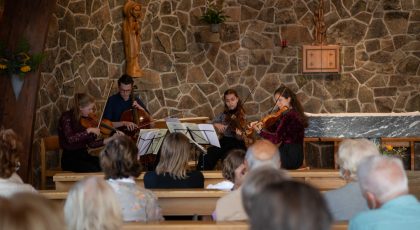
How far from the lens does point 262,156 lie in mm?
4086

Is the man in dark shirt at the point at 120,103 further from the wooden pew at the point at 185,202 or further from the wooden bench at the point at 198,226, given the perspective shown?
the wooden bench at the point at 198,226

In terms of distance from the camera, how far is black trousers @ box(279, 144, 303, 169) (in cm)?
766

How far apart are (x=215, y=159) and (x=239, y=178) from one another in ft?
12.4

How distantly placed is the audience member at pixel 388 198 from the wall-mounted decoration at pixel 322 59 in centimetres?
817

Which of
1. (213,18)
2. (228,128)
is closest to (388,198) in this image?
(228,128)

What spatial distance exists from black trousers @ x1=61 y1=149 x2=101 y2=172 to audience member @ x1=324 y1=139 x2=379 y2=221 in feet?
13.0

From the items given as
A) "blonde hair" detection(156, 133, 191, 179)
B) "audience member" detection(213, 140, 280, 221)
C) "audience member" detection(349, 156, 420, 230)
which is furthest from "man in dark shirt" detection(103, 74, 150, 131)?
"audience member" detection(349, 156, 420, 230)

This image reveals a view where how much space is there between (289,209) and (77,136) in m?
5.71

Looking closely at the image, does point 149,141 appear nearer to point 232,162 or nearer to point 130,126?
point 130,126

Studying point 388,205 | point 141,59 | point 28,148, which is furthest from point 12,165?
point 141,59

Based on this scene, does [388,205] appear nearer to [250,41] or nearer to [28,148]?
[28,148]

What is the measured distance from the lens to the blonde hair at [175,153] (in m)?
5.30

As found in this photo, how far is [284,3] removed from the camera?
11.4 meters

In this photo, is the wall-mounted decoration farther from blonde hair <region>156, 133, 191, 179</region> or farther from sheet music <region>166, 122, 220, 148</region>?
blonde hair <region>156, 133, 191, 179</region>
